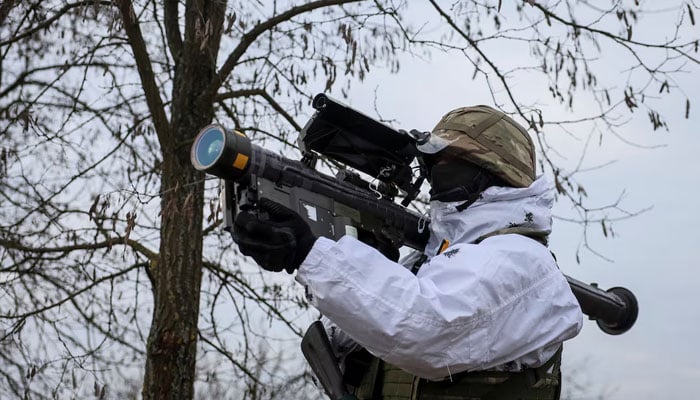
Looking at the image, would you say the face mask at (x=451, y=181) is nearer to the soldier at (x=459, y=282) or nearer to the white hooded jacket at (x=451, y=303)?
the soldier at (x=459, y=282)

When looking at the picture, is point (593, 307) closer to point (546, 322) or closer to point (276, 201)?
point (546, 322)

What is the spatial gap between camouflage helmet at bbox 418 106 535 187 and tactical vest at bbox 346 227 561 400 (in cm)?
24

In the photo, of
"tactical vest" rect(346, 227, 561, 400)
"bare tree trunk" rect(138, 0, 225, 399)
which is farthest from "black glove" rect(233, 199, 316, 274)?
"bare tree trunk" rect(138, 0, 225, 399)

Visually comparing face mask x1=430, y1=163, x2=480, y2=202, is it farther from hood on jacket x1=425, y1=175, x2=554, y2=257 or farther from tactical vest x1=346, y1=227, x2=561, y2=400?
tactical vest x1=346, y1=227, x2=561, y2=400

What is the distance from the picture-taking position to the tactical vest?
2.70 m

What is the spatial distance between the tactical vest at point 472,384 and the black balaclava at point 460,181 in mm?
→ 186

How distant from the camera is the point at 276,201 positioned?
2.60m

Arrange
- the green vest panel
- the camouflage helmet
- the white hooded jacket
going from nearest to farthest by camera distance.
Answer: the white hooded jacket → the green vest panel → the camouflage helmet

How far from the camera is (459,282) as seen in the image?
8.07ft

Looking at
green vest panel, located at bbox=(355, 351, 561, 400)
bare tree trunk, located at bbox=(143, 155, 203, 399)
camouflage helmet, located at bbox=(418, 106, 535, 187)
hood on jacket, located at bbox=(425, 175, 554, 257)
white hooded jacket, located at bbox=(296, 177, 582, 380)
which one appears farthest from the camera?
bare tree trunk, located at bbox=(143, 155, 203, 399)

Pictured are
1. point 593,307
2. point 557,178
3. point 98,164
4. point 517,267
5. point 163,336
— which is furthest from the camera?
point 98,164

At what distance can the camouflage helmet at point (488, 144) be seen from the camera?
9.55 ft

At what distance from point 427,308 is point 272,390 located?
5.01 meters

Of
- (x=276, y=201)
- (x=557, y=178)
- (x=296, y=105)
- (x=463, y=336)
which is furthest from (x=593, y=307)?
(x=296, y=105)
